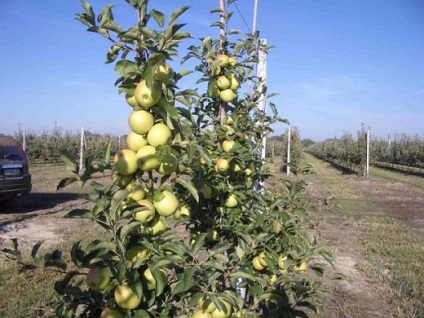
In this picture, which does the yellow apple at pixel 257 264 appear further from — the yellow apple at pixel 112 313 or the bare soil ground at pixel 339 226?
the yellow apple at pixel 112 313

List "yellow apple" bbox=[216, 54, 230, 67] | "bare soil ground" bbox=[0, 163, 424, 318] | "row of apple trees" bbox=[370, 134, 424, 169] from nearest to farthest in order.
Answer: "yellow apple" bbox=[216, 54, 230, 67] → "bare soil ground" bbox=[0, 163, 424, 318] → "row of apple trees" bbox=[370, 134, 424, 169]

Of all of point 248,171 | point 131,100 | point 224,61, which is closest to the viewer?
point 131,100

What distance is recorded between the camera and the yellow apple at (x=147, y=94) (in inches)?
43.5

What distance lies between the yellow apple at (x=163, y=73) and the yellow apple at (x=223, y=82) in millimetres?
1034

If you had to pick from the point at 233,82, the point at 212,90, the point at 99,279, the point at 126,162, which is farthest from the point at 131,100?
the point at 233,82

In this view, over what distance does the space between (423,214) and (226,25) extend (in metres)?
8.59

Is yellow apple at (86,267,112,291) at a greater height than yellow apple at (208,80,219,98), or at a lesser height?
lesser

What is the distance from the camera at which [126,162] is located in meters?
1.16

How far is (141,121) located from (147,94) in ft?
0.31

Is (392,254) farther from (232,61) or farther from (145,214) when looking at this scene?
(145,214)

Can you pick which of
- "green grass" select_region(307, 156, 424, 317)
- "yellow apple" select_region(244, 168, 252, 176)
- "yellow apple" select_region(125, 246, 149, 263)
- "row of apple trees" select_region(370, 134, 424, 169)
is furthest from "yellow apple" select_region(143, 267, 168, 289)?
"row of apple trees" select_region(370, 134, 424, 169)

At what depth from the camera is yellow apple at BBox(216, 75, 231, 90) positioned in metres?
2.19

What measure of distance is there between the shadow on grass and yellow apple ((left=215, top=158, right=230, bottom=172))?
6.64 metres

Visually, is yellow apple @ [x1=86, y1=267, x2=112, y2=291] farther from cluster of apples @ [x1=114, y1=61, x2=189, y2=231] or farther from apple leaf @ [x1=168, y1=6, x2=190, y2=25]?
apple leaf @ [x1=168, y1=6, x2=190, y2=25]
